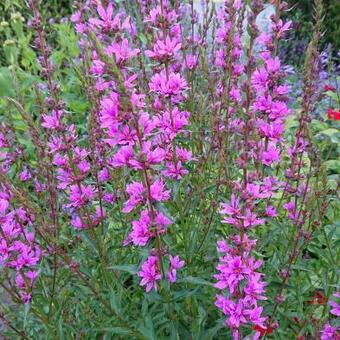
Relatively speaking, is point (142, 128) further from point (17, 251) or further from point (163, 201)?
point (17, 251)

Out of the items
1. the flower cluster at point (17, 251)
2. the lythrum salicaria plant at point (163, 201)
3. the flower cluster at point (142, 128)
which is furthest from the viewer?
the flower cluster at point (17, 251)

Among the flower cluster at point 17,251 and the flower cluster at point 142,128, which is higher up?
the flower cluster at point 142,128

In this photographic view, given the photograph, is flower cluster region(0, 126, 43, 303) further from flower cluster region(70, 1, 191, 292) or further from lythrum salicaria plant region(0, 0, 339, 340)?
flower cluster region(70, 1, 191, 292)

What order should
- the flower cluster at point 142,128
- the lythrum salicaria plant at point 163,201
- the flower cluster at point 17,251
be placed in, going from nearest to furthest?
1. the flower cluster at point 142,128
2. the lythrum salicaria plant at point 163,201
3. the flower cluster at point 17,251

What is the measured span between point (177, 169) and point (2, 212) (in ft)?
2.50

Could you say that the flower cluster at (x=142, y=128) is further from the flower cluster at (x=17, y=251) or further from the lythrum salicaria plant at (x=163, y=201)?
the flower cluster at (x=17, y=251)

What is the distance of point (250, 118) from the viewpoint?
1.68m

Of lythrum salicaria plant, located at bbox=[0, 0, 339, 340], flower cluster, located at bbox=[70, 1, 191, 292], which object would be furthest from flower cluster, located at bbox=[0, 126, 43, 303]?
flower cluster, located at bbox=[70, 1, 191, 292]

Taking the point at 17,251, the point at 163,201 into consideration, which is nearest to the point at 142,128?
the point at 163,201

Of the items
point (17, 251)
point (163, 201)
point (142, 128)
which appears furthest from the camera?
point (163, 201)

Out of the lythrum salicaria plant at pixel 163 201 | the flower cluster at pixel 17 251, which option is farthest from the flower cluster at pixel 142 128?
the flower cluster at pixel 17 251

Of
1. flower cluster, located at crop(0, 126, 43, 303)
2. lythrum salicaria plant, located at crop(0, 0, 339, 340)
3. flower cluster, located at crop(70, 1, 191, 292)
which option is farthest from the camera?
flower cluster, located at crop(0, 126, 43, 303)

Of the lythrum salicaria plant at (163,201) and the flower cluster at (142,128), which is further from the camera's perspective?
the lythrum salicaria plant at (163,201)

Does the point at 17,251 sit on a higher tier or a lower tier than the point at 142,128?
lower
